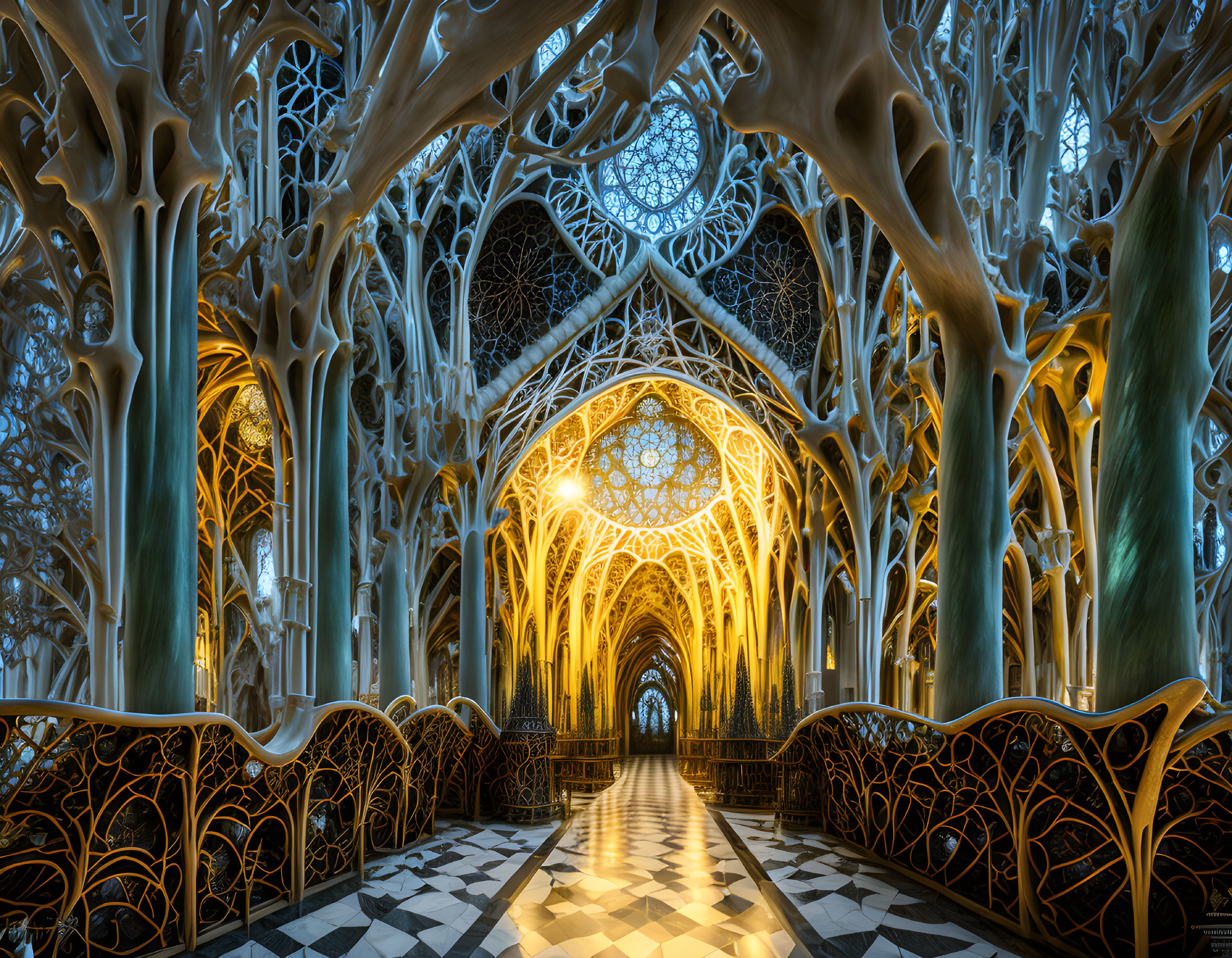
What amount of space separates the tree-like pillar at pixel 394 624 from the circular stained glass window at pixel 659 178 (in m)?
8.59

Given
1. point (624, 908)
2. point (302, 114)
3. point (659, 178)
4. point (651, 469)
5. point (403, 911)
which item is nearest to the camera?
point (403, 911)

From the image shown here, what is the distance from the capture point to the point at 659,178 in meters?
17.1

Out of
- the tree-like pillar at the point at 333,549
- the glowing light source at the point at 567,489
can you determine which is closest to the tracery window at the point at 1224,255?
the tree-like pillar at the point at 333,549

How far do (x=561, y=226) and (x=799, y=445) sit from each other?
689 centimetres

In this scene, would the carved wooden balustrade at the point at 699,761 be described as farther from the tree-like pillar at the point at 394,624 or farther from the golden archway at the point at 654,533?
the tree-like pillar at the point at 394,624

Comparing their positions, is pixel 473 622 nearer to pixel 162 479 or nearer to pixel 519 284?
pixel 519 284

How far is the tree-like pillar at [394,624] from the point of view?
12.3 meters

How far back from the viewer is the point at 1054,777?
458 cm

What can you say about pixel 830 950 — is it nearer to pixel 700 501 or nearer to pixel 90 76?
pixel 90 76

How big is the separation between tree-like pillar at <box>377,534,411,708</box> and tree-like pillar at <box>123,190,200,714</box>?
7.19m

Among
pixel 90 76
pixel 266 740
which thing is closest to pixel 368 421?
pixel 266 740

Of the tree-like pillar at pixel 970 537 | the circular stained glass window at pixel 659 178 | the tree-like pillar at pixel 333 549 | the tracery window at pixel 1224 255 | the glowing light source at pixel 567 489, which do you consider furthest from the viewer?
the glowing light source at pixel 567 489

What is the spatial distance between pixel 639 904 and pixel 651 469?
18.8 m

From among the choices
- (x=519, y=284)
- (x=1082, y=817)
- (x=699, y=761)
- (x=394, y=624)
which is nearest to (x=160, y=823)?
(x=1082, y=817)
